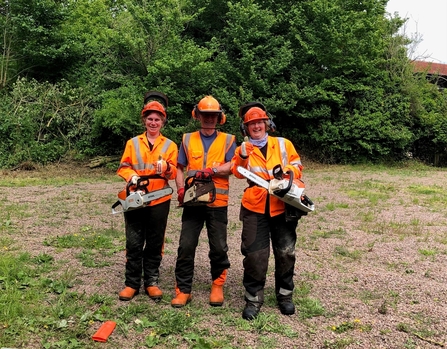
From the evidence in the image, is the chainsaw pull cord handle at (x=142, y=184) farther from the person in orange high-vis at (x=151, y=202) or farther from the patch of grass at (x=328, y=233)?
the patch of grass at (x=328, y=233)

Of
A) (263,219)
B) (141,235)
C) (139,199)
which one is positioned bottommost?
(141,235)

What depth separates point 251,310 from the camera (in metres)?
3.89

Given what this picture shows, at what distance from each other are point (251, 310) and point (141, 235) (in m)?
1.37

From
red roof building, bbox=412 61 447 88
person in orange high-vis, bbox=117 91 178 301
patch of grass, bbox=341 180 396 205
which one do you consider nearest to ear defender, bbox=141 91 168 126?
person in orange high-vis, bbox=117 91 178 301

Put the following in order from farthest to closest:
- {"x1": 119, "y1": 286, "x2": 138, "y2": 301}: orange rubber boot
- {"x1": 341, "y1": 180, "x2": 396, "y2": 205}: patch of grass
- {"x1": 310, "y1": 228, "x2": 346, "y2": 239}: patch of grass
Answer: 1. {"x1": 341, "y1": 180, "x2": 396, "y2": 205}: patch of grass
2. {"x1": 310, "y1": 228, "x2": 346, "y2": 239}: patch of grass
3. {"x1": 119, "y1": 286, "x2": 138, "y2": 301}: orange rubber boot

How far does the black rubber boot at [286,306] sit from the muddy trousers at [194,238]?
0.72 meters

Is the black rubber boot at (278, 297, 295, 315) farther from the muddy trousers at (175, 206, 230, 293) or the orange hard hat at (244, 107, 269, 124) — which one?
the orange hard hat at (244, 107, 269, 124)

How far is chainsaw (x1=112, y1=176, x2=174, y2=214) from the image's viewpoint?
4.03 metres

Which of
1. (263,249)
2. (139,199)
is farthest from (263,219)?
(139,199)

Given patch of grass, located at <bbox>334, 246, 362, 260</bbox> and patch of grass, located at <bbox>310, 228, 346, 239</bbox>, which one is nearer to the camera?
patch of grass, located at <bbox>334, 246, 362, 260</bbox>

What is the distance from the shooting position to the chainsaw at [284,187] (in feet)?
12.2

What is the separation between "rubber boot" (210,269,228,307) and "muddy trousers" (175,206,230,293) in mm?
204

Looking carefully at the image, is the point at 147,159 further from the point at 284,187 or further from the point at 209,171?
the point at 284,187

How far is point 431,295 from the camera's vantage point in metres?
4.42
